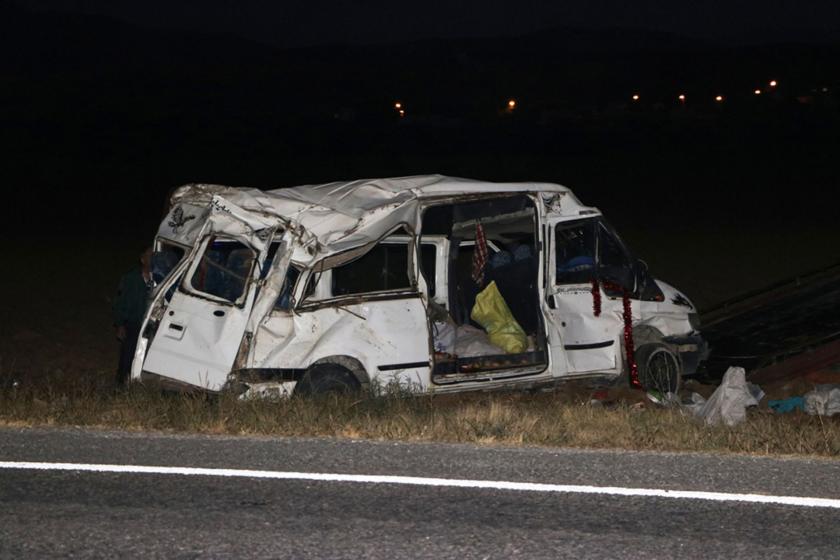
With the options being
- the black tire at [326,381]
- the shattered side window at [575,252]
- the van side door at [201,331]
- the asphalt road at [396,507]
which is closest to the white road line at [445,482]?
the asphalt road at [396,507]

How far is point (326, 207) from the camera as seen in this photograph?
1003cm

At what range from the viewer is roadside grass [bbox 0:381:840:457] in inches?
325

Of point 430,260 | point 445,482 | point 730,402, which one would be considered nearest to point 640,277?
point 430,260

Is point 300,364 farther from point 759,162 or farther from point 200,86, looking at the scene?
point 200,86

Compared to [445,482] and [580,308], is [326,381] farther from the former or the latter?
[445,482]

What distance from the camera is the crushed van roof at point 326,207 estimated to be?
9.80m

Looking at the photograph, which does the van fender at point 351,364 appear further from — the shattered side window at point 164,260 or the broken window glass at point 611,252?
the broken window glass at point 611,252

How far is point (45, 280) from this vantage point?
20.2 metres

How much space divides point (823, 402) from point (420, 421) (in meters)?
3.74

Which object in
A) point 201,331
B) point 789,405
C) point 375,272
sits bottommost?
point 789,405

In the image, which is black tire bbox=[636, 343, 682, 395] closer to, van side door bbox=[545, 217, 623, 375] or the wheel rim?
the wheel rim

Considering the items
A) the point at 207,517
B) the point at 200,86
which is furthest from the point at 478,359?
the point at 200,86

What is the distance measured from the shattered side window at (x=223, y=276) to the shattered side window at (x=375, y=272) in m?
1.13

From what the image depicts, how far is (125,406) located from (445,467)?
2.99m
